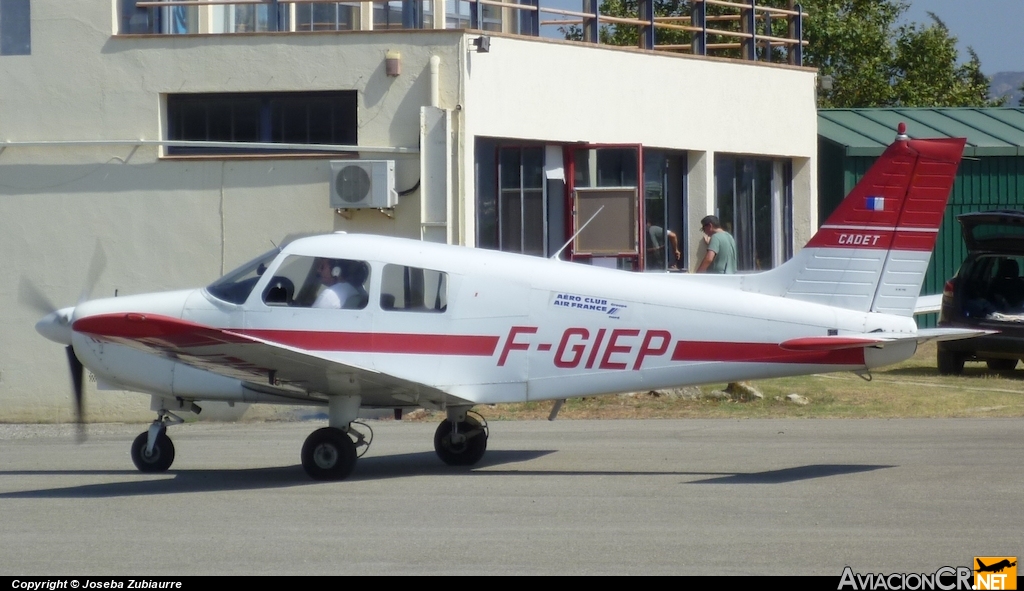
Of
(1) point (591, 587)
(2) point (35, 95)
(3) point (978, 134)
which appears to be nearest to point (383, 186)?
(2) point (35, 95)

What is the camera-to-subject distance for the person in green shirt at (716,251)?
1673 cm

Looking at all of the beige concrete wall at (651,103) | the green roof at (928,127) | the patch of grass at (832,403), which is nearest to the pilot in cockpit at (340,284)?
the patch of grass at (832,403)

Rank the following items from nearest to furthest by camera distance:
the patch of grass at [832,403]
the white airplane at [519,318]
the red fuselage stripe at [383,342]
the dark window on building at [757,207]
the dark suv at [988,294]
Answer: the white airplane at [519,318] < the red fuselage stripe at [383,342] < the patch of grass at [832,403] < the dark suv at [988,294] < the dark window on building at [757,207]

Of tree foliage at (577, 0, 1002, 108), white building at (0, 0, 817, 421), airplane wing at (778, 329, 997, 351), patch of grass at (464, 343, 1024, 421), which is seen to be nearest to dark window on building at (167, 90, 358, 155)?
white building at (0, 0, 817, 421)

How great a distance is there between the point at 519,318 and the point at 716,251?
6.81 metres

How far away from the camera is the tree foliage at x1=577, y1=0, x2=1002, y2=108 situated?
3916cm

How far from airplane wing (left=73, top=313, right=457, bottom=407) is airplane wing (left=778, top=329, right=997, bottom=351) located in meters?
2.92

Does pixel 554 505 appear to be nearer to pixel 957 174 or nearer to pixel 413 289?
pixel 413 289

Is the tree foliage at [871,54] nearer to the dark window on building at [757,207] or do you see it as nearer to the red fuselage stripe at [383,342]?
the dark window on building at [757,207]

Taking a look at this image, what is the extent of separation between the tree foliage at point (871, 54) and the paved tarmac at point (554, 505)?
2719 centimetres

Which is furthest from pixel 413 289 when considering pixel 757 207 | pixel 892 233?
pixel 757 207

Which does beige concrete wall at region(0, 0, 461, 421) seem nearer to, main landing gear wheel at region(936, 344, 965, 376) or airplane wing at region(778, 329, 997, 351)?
airplane wing at region(778, 329, 997, 351)

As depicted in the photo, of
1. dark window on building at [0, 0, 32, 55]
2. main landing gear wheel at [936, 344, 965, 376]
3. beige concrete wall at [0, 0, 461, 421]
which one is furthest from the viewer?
main landing gear wheel at [936, 344, 965, 376]

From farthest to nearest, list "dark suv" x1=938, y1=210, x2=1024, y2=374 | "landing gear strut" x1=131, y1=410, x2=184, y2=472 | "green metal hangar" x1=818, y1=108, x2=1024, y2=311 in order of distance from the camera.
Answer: "green metal hangar" x1=818, y1=108, x2=1024, y2=311 → "dark suv" x1=938, y1=210, x2=1024, y2=374 → "landing gear strut" x1=131, y1=410, x2=184, y2=472
